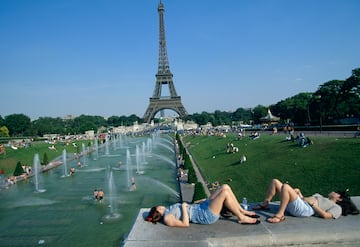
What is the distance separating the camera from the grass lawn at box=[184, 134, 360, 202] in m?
14.7

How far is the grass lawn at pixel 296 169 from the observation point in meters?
14.7

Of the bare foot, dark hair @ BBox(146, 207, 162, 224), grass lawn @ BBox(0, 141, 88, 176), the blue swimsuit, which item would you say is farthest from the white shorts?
grass lawn @ BBox(0, 141, 88, 176)

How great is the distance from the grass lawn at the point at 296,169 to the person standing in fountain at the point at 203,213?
10.5 m

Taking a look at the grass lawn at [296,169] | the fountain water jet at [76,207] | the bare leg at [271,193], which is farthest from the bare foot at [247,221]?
the grass lawn at [296,169]

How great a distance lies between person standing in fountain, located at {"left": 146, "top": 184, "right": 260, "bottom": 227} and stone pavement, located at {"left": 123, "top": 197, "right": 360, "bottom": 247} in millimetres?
102

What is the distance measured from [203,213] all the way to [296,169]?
49.0ft

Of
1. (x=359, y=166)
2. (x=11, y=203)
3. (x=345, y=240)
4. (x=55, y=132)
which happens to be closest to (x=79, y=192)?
(x=11, y=203)

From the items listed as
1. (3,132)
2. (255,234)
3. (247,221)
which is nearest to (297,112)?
(247,221)

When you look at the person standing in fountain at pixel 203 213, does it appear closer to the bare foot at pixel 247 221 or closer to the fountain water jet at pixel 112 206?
the bare foot at pixel 247 221

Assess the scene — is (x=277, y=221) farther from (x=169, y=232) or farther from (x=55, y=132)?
(x=55, y=132)

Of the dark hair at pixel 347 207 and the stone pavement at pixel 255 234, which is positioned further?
the dark hair at pixel 347 207

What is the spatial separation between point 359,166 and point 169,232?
1410 centimetres

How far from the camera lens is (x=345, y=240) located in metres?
3.46

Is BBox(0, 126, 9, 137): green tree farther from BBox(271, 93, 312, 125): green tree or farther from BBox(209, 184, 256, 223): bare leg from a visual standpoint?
BBox(209, 184, 256, 223): bare leg
